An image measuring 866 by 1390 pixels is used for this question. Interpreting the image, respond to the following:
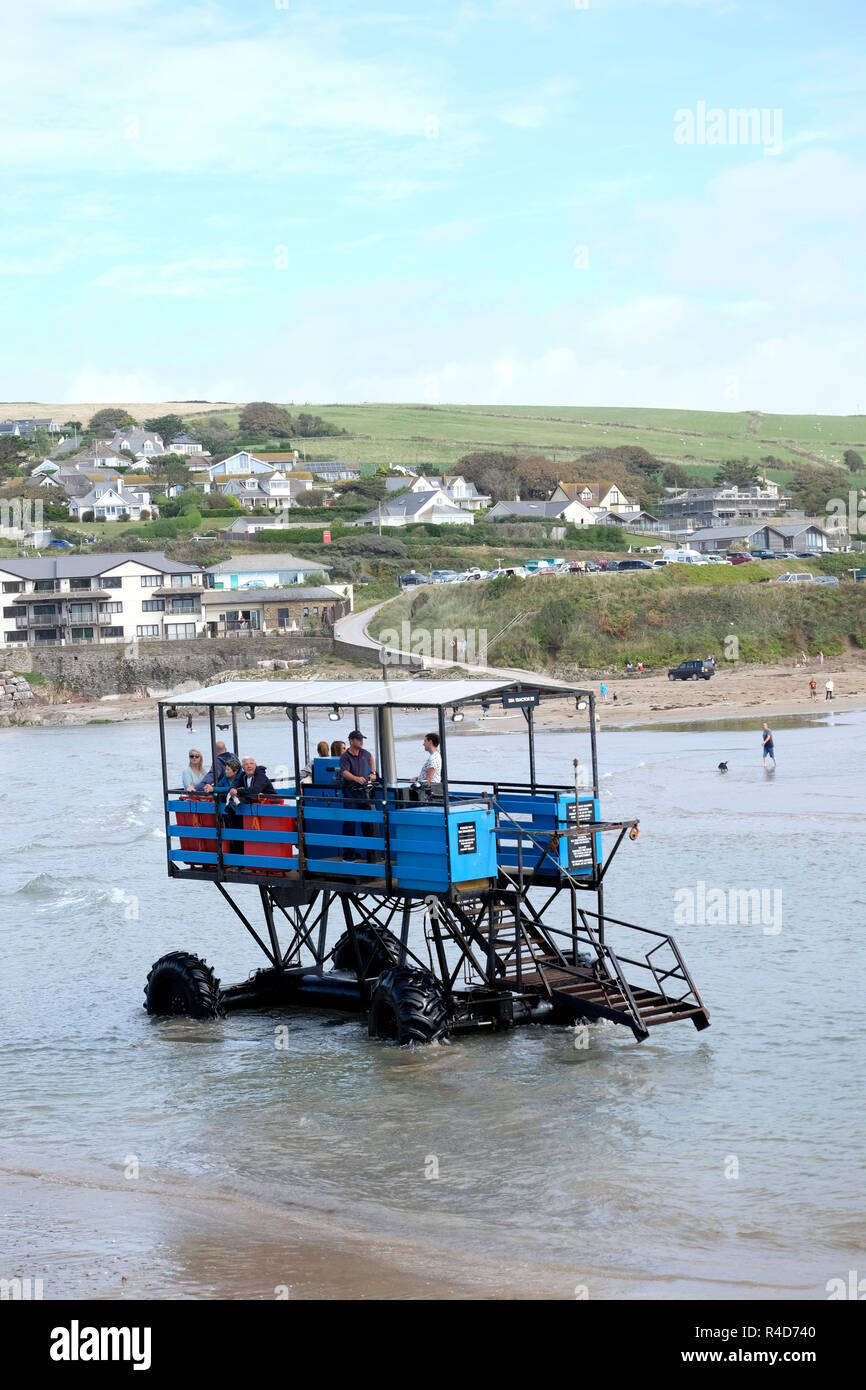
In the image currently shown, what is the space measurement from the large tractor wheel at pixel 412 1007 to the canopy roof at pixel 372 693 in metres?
3.24

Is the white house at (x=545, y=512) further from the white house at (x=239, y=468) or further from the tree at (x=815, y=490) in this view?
the white house at (x=239, y=468)

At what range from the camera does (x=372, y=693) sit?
1817 cm

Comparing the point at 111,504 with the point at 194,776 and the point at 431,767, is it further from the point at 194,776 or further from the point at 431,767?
the point at 431,767

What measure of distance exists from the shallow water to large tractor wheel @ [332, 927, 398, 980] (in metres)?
0.80

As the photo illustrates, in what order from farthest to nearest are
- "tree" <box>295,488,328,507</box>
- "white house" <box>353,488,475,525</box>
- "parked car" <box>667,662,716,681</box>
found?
"tree" <box>295,488,328,507</box> < "white house" <box>353,488,475,525</box> < "parked car" <box>667,662,716,681</box>

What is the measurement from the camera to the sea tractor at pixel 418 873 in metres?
17.3

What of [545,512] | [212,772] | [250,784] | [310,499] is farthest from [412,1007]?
[310,499]

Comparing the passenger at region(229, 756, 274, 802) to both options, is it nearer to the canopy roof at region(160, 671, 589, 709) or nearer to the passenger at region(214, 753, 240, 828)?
the passenger at region(214, 753, 240, 828)

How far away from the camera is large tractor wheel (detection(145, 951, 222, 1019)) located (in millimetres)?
20188

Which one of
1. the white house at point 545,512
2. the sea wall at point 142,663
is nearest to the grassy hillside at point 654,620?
the sea wall at point 142,663

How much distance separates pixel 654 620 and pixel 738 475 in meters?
91.2

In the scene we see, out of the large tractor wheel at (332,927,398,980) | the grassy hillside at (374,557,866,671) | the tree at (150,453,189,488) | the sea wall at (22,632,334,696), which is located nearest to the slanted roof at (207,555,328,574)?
the sea wall at (22,632,334,696)

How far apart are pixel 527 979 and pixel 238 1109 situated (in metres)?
3.77
